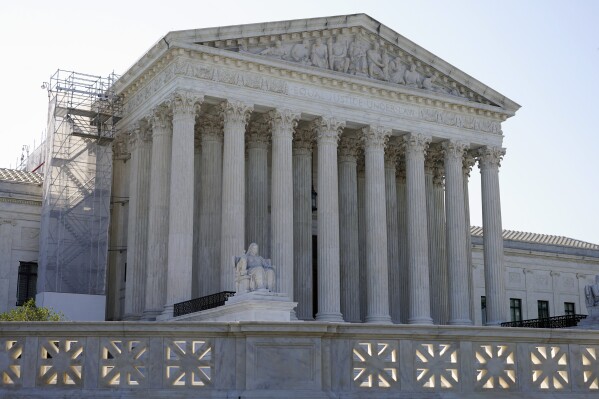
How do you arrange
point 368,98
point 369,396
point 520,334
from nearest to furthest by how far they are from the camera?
point 369,396 < point 520,334 < point 368,98

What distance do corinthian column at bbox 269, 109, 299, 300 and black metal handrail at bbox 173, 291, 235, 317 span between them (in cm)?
421

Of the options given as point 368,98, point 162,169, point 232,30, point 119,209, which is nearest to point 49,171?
point 119,209

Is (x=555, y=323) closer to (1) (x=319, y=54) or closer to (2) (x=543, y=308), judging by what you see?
(1) (x=319, y=54)

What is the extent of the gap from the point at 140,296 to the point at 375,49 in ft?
60.7

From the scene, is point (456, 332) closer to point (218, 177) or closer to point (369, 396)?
point (369, 396)

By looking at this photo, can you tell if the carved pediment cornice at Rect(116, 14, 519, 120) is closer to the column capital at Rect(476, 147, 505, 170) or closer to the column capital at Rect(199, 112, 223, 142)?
the column capital at Rect(476, 147, 505, 170)

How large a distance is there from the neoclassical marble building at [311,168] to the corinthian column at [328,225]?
0.24 ft

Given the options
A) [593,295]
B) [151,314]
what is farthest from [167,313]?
[593,295]

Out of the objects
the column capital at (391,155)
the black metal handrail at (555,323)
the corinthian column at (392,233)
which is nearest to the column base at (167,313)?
the corinthian column at (392,233)

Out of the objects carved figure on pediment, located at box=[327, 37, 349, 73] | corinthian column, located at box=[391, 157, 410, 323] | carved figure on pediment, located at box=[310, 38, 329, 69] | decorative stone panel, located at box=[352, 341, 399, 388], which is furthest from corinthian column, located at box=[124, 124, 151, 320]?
decorative stone panel, located at box=[352, 341, 399, 388]

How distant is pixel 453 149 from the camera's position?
50.0m

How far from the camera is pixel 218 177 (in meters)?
44.9

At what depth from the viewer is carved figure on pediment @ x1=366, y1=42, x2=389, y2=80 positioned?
4800cm

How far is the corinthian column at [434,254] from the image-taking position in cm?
5172
